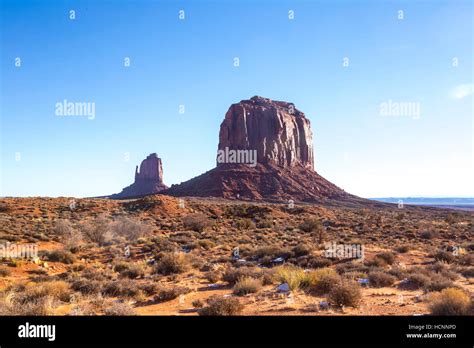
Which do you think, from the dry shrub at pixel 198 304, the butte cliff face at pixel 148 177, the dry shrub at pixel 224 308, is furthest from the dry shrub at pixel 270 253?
the butte cliff face at pixel 148 177

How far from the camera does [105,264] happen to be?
47.1 feet

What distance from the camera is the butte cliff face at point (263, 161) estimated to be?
272ft

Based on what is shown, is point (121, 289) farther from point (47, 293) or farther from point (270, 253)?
point (270, 253)

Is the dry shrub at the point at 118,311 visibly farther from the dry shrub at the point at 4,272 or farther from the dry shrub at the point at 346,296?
the dry shrub at the point at 4,272

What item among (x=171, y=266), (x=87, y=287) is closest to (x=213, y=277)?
(x=171, y=266)

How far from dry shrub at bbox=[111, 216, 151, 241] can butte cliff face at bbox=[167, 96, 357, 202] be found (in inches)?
2121

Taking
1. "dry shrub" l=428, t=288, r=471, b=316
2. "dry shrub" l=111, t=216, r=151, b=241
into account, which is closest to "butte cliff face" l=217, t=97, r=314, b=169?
"dry shrub" l=111, t=216, r=151, b=241

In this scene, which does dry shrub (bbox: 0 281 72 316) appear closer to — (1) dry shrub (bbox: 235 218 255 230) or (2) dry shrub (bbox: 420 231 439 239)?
(1) dry shrub (bbox: 235 218 255 230)

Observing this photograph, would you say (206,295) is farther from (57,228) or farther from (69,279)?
(57,228)

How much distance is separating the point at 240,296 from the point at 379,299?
362 cm

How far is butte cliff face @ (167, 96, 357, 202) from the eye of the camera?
82875 millimetres

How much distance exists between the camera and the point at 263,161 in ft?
317

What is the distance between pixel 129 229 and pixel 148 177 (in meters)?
124
